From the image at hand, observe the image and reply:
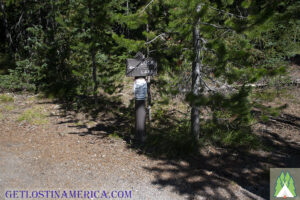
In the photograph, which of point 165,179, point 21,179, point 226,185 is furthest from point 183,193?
point 21,179

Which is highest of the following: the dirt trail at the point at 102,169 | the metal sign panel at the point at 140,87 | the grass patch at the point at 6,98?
the metal sign panel at the point at 140,87

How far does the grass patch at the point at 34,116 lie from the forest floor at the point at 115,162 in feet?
0.10

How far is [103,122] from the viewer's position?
7.98m

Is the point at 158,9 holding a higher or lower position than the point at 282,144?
higher

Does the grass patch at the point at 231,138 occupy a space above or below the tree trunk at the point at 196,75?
below

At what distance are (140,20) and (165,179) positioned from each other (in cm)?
327

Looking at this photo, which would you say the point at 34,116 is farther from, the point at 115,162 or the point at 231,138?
the point at 231,138

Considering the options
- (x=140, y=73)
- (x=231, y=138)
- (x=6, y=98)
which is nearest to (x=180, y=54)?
(x=140, y=73)

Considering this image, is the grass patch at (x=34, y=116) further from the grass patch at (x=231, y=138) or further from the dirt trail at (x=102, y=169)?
the grass patch at (x=231, y=138)

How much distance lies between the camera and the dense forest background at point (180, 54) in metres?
4.51

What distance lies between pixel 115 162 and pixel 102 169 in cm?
41

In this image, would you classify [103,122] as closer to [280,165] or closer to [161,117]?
[161,117]

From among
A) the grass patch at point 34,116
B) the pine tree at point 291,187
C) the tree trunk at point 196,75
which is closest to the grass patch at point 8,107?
the grass patch at point 34,116

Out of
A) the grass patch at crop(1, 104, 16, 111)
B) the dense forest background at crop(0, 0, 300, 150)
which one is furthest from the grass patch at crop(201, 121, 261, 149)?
the grass patch at crop(1, 104, 16, 111)
